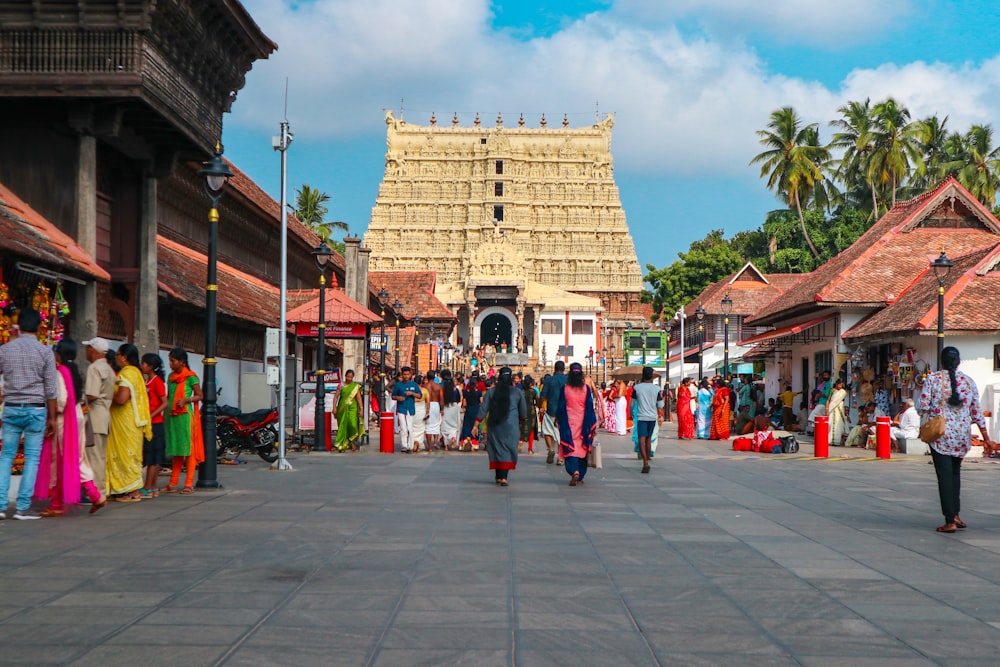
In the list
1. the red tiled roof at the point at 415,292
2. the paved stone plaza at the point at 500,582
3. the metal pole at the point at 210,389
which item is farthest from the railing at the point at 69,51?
the red tiled roof at the point at 415,292

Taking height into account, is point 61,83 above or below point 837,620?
above

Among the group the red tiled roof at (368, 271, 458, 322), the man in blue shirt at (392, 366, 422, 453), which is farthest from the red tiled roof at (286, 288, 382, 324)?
the red tiled roof at (368, 271, 458, 322)

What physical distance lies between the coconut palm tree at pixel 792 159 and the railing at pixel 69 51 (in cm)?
5397

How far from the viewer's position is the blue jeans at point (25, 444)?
9.69m

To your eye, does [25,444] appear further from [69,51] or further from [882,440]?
[882,440]

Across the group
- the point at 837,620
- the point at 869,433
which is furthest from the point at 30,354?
the point at 869,433

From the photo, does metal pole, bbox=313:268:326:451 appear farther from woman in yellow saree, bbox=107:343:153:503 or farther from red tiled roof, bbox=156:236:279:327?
woman in yellow saree, bbox=107:343:153:503

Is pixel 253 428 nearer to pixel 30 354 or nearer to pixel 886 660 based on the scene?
pixel 30 354

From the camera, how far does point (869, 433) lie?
24.8m

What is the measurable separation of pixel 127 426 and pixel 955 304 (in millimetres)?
19934

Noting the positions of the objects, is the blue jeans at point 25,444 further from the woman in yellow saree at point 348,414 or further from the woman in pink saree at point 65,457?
the woman in yellow saree at point 348,414

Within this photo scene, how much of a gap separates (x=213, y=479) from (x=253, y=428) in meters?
5.38

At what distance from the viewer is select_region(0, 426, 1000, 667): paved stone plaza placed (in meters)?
5.29

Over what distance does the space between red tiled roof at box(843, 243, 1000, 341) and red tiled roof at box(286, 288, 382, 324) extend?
39.9ft
